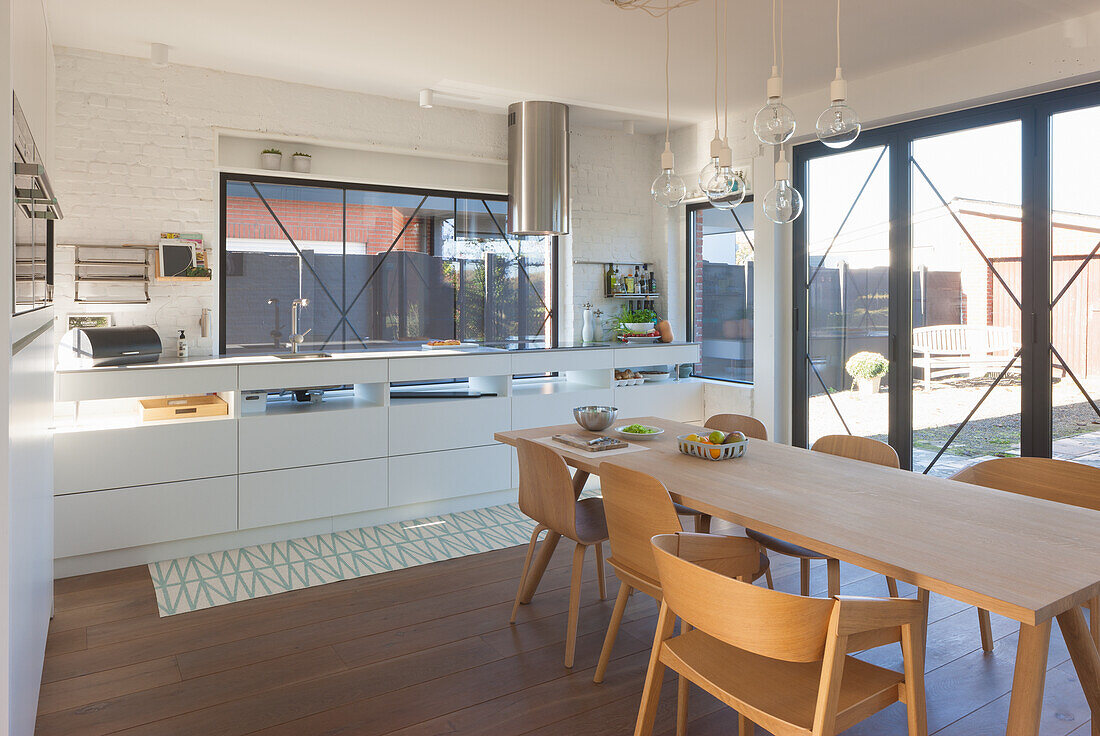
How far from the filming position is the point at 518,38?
154 inches

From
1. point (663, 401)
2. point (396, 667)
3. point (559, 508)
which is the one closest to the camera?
point (396, 667)

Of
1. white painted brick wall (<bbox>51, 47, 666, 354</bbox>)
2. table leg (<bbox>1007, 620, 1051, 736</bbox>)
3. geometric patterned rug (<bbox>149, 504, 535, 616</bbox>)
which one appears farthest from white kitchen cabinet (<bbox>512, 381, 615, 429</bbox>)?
table leg (<bbox>1007, 620, 1051, 736</bbox>)

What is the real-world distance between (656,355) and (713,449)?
9.52 ft

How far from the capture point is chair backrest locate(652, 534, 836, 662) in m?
1.51

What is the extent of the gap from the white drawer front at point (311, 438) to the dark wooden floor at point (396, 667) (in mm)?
879

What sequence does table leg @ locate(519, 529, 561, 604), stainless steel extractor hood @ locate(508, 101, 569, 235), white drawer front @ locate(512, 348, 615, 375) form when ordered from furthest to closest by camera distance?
1. stainless steel extractor hood @ locate(508, 101, 569, 235)
2. white drawer front @ locate(512, 348, 615, 375)
3. table leg @ locate(519, 529, 561, 604)

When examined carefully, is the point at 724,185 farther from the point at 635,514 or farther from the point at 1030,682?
the point at 1030,682

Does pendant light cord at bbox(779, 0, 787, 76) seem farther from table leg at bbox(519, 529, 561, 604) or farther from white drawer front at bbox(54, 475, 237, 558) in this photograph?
white drawer front at bbox(54, 475, 237, 558)

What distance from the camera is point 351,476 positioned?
14.4 feet

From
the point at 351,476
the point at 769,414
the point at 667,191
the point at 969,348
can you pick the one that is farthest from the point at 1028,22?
the point at 351,476

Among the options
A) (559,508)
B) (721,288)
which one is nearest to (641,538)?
(559,508)

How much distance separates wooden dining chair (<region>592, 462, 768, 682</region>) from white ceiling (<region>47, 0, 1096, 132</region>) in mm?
2353

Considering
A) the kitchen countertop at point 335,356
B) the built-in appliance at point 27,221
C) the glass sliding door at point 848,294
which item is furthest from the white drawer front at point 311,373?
the glass sliding door at point 848,294

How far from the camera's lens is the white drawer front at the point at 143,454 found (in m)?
3.59
